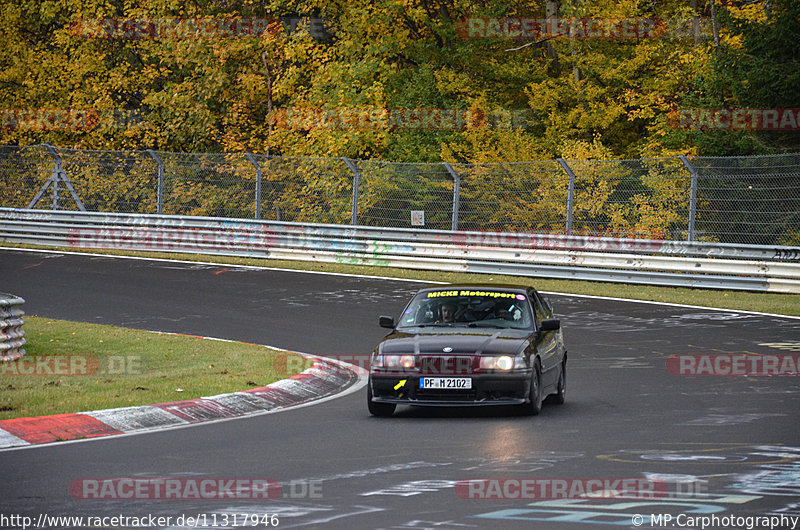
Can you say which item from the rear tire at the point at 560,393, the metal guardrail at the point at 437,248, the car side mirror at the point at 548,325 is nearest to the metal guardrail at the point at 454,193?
the metal guardrail at the point at 437,248

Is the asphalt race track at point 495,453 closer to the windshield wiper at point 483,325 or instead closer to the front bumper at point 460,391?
the front bumper at point 460,391

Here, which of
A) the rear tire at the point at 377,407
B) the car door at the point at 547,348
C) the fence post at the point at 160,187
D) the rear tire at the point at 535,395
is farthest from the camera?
the fence post at the point at 160,187

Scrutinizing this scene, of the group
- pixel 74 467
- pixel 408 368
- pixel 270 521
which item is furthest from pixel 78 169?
pixel 270 521

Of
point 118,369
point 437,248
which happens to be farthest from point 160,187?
point 118,369

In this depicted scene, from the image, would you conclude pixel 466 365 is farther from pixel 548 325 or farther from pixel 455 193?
pixel 455 193

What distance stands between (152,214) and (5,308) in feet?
58.7

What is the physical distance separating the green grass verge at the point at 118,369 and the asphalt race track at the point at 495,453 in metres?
1.08

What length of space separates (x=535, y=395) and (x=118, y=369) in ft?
16.9

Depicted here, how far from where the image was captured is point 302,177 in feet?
98.1

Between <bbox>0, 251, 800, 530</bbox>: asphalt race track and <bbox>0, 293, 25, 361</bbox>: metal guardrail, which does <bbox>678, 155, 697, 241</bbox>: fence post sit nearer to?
<bbox>0, 251, 800, 530</bbox>: asphalt race track

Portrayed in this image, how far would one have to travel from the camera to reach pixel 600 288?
997 inches

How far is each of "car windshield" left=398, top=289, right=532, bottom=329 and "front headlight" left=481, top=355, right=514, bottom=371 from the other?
3.48 ft

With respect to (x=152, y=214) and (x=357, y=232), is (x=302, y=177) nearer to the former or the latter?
(x=357, y=232)

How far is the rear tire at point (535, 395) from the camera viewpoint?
11.8m
